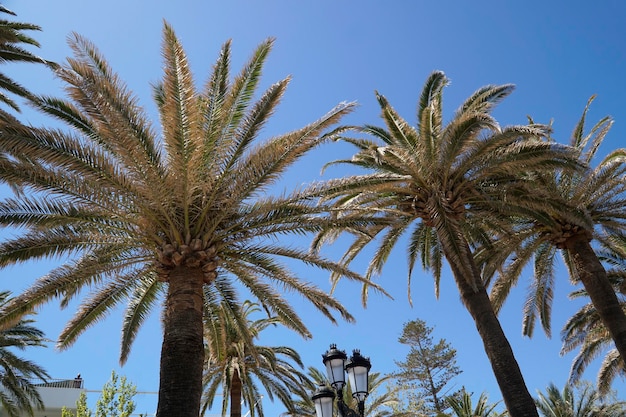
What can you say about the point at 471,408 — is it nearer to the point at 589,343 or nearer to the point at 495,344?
the point at 589,343

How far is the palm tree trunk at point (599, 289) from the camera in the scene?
13.1 metres

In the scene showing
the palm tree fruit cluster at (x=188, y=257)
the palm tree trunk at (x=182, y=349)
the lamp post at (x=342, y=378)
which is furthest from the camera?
the palm tree fruit cluster at (x=188, y=257)

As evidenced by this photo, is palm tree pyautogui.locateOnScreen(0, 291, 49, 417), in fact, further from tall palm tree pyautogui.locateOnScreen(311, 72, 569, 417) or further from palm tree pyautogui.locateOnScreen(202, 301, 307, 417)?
tall palm tree pyautogui.locateOnScreen(311, 72, 569, 417)

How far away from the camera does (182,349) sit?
8.35 m

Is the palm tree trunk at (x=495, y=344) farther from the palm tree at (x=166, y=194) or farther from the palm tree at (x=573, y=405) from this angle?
the palm tree at (x=573, y=405)

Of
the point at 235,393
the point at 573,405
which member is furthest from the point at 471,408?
the point at 235,393

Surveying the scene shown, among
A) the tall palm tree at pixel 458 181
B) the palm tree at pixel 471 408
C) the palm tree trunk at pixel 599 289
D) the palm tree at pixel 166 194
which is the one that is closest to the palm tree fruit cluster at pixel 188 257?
the palm tree at pixel 166 194

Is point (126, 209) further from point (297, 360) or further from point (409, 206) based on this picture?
point (297, 360)

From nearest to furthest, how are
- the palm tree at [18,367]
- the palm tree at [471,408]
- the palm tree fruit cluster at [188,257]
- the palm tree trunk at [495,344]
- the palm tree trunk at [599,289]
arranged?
1. the palm tree fruit cluster at [188,257]
2. the palm tree trunk at [495,344]
3. the palm tree trunk at [599,289]
4. the palm tree at [18,367]
5. the palm tree at [471,408]

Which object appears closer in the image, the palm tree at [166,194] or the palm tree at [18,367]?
the palm tree at [166,194]

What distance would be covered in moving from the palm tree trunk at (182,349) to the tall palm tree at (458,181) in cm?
275

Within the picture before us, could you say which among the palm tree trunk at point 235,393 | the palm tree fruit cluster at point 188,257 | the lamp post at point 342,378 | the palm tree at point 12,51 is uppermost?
the palm tree at point 12,51

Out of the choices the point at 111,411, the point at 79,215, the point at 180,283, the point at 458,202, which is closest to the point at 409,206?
the point at 458,202

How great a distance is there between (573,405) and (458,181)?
21835 millimetres
